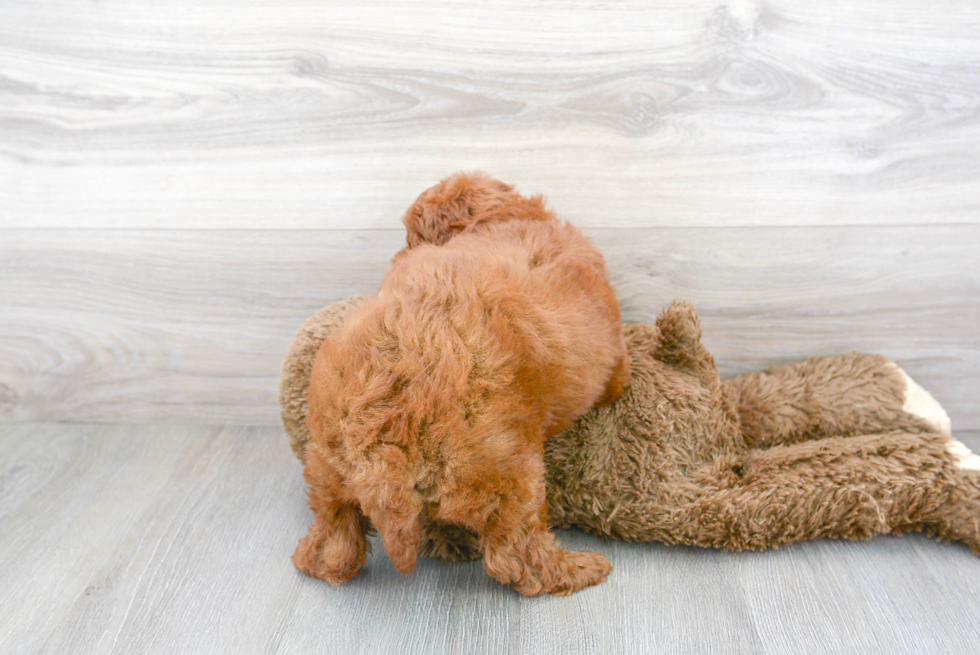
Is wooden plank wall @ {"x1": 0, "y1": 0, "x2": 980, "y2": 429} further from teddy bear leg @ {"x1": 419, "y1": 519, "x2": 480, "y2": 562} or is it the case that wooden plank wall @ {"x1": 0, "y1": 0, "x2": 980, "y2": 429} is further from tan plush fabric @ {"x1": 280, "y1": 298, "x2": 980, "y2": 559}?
teddy bear leg @ {"x1": 419, "y1": 519, "x2": 480, "y2": 562}

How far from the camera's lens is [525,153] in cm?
132

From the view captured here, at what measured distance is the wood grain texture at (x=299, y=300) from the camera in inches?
53.6

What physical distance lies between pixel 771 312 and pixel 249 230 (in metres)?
1.10

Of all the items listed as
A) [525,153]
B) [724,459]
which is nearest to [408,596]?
[724,459]

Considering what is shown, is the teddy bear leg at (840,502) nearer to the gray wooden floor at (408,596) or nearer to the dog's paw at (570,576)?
the gray wooden floor at (408,596)

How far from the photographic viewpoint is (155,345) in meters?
1.52

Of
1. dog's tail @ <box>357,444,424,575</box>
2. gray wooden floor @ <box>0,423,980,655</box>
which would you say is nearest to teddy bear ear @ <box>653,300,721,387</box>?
gray wooden floor @ <box>0,423,980,655</box>

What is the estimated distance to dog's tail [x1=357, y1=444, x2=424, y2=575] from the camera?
840 mm

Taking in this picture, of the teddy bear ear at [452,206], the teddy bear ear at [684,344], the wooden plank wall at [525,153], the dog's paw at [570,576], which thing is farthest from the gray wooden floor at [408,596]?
the teddy bear ear at [452,206]

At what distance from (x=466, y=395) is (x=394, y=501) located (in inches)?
6.2

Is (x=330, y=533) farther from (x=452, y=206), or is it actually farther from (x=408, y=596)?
(x=452, y=206)

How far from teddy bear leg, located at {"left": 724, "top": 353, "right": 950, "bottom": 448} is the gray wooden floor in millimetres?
220

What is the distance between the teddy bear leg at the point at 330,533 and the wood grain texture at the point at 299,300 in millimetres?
551

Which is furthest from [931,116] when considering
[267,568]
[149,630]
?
[149,630]
